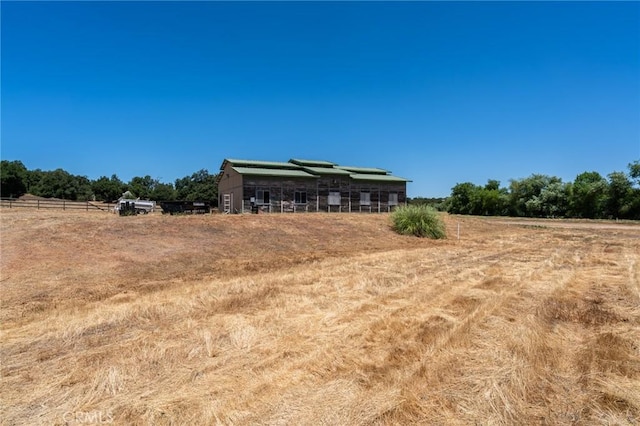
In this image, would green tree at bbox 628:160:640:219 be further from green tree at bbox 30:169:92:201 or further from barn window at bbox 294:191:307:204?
green tree at bbox 30:169:92:201

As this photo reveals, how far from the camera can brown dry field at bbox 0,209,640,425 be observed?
9.80 ft

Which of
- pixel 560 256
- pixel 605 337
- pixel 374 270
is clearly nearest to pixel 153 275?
pixel 374 270

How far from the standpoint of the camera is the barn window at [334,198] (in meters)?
31.2

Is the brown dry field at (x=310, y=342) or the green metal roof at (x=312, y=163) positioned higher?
the green metal roof at (x=312, y=163)

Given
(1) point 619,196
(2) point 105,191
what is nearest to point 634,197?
(1) point 619,196

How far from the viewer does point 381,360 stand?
389cm

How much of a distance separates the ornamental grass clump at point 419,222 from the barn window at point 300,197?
10.9 metres

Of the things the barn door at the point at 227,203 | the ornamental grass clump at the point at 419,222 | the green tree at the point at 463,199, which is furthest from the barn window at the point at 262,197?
the green tree at the point at 463,199

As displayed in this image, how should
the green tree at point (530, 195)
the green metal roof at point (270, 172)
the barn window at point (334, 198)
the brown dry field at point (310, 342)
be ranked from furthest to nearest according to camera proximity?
the green tree at point (530, 195), the barn window at point (334, 198), the green metal roof at point (270, 172), the brown dry field at point (310, 342)

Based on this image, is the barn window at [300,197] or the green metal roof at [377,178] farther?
the green metal roof at [377,178]

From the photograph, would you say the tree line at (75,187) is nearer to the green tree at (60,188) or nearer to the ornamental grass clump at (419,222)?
the green tree at (60,188)

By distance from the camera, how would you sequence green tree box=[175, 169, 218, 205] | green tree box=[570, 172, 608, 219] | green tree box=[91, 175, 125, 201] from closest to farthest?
green tree box=[570, 172, 608, 219]
green tree box=[175, 169, 218, 205]
green tree box=[91, 175, 125, 201]

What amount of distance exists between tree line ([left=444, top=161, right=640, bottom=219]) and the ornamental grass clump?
34.0 metres

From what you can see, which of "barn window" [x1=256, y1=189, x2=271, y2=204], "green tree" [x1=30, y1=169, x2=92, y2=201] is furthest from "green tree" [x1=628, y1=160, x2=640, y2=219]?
"green tree" [x1=30, y1=169, x2=92, y2=201]
